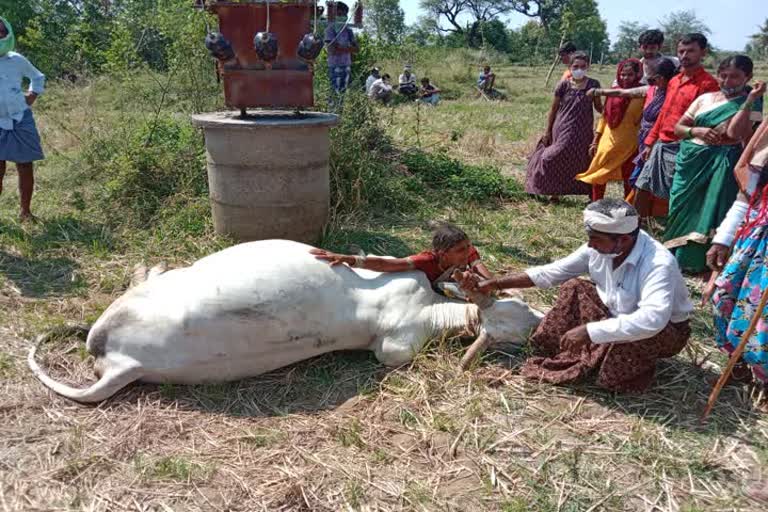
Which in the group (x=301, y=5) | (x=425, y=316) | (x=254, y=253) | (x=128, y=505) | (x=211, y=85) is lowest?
(x=128, y=505)

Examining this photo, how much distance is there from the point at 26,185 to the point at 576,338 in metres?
5.28

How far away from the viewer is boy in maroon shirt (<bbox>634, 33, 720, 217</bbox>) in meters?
4.94

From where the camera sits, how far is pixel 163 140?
7316mm

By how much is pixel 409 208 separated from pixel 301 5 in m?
2.41

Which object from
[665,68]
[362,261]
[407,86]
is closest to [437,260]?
[362,261]

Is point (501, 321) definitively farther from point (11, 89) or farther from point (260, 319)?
point (11, 89)

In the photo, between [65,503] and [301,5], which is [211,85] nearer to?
[301,5]

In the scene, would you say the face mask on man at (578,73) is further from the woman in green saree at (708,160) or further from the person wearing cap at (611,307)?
the person wearing cap at (611,307)

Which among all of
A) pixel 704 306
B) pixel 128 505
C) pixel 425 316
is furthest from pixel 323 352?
pixel 704 306

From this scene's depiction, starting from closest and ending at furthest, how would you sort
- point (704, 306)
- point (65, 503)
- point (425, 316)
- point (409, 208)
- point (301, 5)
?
point (65, 503) → point (425, 316) → point (704, 306) → point (301, 5) → point (409, 208)

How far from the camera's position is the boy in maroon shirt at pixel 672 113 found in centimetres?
494

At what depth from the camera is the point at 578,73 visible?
6.74 meters

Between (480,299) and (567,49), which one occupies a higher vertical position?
(567,49)

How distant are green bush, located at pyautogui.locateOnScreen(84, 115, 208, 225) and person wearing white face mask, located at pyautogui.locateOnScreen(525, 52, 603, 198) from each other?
12.1ft
